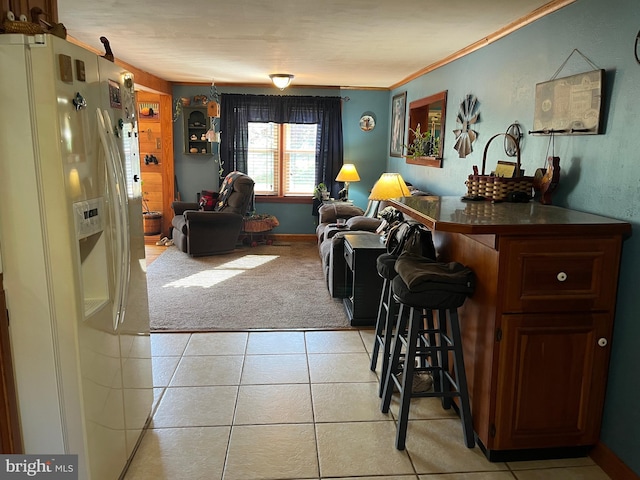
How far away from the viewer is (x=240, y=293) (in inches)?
182

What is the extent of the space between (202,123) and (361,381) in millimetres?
5197

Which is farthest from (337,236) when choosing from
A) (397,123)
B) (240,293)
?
(397,123)

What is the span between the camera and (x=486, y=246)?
2.10 meters

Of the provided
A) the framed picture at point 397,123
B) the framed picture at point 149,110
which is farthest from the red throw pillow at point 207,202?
the framed picture at point 397,123

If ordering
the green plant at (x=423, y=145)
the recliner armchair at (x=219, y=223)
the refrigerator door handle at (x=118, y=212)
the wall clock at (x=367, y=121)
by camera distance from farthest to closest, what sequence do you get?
the wall clock at (x=367, y=121) → the recliner armchair at (x=219, y=223) → the green plant at (x=423, y=145) → the refrigerator door handle at (x=118, y=212)

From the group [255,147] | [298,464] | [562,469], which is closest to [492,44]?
[562,469]

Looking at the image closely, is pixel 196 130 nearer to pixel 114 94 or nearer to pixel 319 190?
pixel 319 190

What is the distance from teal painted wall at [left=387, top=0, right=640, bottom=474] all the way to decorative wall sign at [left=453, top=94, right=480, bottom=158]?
1.69 ft

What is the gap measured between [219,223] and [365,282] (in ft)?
9.41

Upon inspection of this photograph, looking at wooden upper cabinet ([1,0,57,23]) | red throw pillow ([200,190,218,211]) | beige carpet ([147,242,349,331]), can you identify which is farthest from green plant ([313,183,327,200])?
wooden upper cabinet ([1,0,57,23])

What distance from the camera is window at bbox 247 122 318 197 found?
278 inches

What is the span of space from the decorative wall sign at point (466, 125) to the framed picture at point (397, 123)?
191 centimetres

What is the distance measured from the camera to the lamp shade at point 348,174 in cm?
649

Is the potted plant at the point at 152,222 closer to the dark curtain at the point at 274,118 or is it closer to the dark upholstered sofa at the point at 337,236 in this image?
the dark curtain at the point at 274,118
